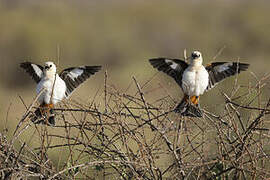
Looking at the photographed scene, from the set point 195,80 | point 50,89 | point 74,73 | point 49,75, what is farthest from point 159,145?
point 74,73

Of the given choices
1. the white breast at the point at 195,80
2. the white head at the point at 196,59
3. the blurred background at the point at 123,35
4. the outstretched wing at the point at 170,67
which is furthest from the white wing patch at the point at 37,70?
the blurred background at the point at 123,35

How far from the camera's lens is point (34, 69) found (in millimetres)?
5801

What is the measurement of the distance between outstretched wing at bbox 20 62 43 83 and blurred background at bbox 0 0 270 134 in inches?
346

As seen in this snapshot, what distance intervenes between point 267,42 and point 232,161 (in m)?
22.3

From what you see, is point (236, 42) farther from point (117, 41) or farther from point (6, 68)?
point (6, 68)

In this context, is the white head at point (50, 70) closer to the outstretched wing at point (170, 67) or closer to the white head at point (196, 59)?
the outstretched wing at point (170, 67)

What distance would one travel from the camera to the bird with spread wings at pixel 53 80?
5.27 m

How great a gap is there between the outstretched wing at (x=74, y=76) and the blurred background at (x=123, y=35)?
8.99 metres

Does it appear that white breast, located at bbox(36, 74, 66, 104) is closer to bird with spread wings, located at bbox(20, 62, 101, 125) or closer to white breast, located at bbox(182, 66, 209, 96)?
bird with spread wings, located at bbox(20, 62, 101, 125)

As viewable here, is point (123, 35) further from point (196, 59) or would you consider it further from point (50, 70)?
point (196, 59)

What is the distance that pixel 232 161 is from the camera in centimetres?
319

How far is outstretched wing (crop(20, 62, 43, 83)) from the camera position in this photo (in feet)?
18.8

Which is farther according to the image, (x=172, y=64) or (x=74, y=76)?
(x=74, y=76)

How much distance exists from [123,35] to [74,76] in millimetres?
20803
